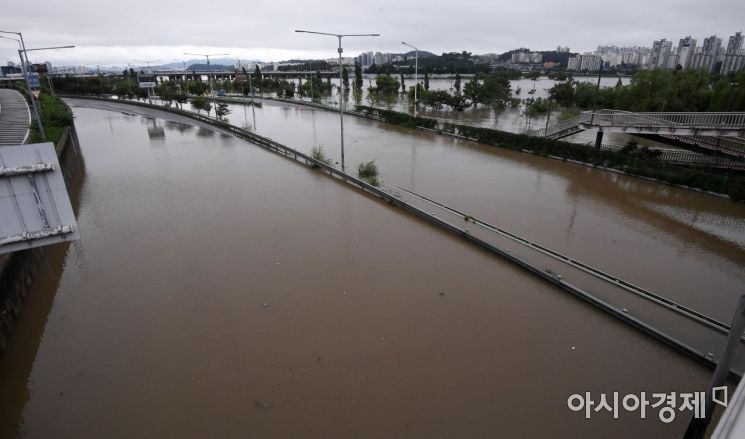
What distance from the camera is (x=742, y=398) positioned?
2.94 m

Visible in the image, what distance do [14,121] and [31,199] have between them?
1150 inches

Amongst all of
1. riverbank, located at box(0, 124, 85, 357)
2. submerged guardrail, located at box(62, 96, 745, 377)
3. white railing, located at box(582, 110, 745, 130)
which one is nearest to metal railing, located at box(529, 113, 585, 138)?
white railing, located at box(582, 110, 745, 130)

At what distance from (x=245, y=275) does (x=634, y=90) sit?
35.3 m

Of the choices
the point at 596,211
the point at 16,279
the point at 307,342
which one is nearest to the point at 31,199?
the point at 307,342

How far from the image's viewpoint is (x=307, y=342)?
27.0 feet

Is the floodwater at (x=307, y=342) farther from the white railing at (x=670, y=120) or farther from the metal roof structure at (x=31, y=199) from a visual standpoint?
the white railing at (x=670, y=120)

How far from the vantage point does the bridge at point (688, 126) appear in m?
17.1

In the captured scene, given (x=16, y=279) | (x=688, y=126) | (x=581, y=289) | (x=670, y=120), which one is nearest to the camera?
(x=16, y=279)

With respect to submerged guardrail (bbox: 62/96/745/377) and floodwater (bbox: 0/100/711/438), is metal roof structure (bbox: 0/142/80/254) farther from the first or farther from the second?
submerged guardrail (bbox: 62/96/745/377)

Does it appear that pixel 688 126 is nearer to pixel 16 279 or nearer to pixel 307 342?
pixel 307 342

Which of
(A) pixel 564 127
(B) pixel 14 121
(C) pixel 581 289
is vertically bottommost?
(C) pixel 581 289

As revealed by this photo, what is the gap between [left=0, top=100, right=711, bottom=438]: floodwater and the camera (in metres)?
6.58

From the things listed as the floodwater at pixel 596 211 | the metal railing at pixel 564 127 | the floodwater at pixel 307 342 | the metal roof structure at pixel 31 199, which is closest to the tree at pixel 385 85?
the floodwater at pixel 596 211

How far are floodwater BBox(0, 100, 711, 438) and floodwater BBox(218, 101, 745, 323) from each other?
132 centimetres
